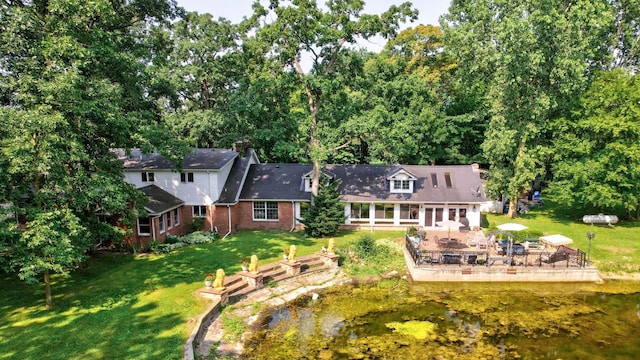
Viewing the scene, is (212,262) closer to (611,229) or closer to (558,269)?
(558,269)

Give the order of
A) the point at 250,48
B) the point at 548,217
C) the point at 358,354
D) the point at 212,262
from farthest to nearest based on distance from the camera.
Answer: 1. the point at 548,217
2. the point at 250,48
3. the point at 212,262
4. the point at 358,354

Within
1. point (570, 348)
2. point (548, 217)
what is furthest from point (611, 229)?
point (570, 348)

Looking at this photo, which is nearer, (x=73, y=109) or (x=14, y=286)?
(x=73, y=109)

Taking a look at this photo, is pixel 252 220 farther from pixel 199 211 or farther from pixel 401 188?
pixel 401 188

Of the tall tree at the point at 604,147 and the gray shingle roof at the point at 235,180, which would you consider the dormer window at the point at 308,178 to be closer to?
the gray shingle roof at the point at 235,180

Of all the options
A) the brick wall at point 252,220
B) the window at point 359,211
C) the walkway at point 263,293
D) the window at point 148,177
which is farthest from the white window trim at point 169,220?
the window at point 359,211
